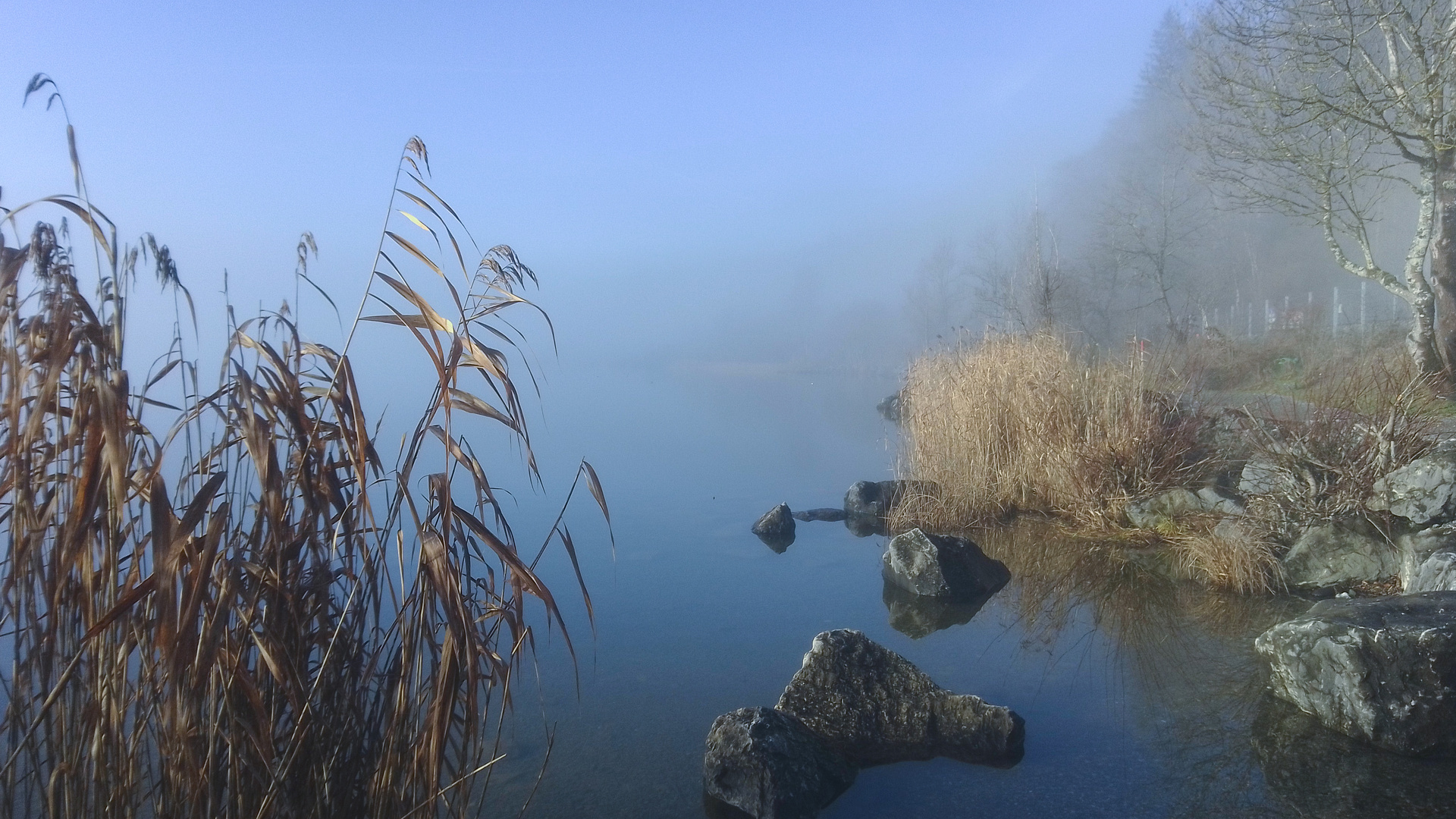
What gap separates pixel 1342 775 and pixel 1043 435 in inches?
202

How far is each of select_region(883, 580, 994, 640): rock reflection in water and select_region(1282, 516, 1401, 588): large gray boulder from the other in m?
2.14

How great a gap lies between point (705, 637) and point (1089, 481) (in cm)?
426

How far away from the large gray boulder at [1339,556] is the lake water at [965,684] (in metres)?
0.34

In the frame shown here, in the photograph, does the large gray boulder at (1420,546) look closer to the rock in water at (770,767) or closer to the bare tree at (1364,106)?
the rock in water at (770,767)

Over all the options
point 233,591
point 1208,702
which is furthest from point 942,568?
point 233,591

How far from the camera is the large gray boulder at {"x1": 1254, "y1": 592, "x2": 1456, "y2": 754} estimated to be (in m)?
3.79

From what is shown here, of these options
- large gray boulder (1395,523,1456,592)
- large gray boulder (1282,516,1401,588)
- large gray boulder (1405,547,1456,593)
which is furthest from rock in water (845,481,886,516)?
large gray boulder (1405,547,1456,593)

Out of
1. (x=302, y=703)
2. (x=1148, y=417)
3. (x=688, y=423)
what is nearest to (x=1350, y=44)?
(x=1148, y=417)

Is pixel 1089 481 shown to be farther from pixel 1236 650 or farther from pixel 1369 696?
pixel 1369 696

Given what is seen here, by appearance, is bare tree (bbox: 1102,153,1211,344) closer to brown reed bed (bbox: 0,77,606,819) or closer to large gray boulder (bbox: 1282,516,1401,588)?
large gray boulder (bbox: 1282,516,1401,588)

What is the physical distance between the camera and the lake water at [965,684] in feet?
11.9

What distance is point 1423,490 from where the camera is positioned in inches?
227

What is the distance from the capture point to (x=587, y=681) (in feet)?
16.9

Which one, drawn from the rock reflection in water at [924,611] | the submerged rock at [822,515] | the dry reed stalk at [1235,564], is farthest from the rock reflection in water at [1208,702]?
the submerged rock at [822,515]
